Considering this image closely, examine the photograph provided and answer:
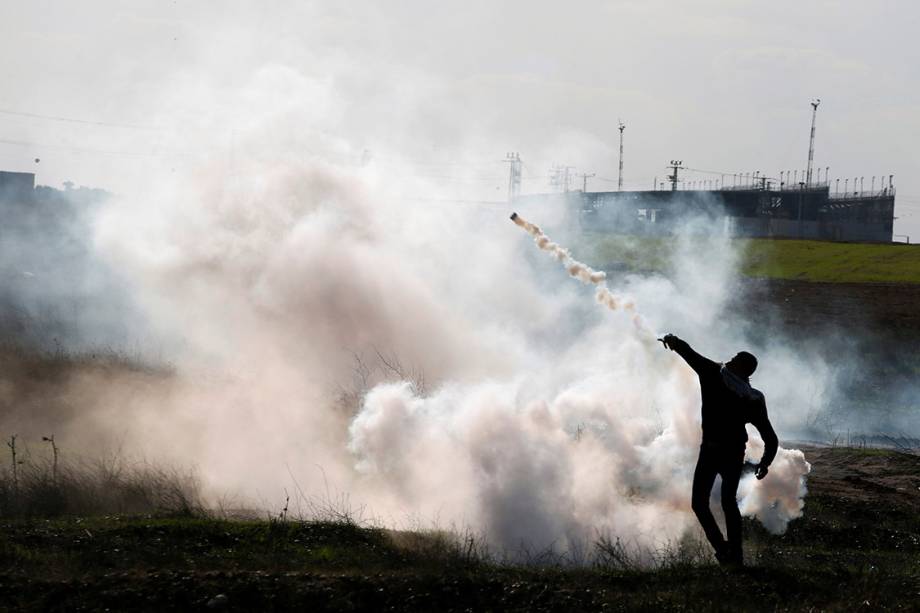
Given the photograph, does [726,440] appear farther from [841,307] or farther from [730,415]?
[841,307]

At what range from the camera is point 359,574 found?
959 centimetres

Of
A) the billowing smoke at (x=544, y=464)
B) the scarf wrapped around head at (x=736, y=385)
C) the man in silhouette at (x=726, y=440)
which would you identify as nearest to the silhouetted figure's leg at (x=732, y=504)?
the man in silhouette at (x=726, y=440)

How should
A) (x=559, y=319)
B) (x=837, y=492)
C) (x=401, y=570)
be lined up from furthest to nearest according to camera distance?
(x=559, y=319) → (x=837, y=492) → (x=401, y=570)

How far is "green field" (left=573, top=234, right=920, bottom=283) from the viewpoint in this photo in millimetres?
43781

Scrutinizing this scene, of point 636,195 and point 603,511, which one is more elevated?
point 636,195

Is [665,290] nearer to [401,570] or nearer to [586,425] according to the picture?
[586,425]

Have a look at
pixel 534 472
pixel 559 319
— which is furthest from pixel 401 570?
pixel 559 319

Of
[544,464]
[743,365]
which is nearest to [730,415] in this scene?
[743,365]

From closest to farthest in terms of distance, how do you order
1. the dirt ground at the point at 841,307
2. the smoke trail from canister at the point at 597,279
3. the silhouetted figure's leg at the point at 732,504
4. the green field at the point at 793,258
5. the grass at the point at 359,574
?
the grass at the point at 359,574
the silhouetted figure's leg at the point at 732,504
the smoke trail from canister at the point at 597,279
the dirt ground at the point at 841,307
the green field at the point at 793,258

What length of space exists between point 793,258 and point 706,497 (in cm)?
4515

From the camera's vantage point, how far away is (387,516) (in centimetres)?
1366

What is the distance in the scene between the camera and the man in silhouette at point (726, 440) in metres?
10.4

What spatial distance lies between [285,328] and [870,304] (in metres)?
29.6

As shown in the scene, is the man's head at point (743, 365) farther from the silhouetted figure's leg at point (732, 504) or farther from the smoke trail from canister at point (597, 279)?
the smoke trail from canister at point (597, 279)
